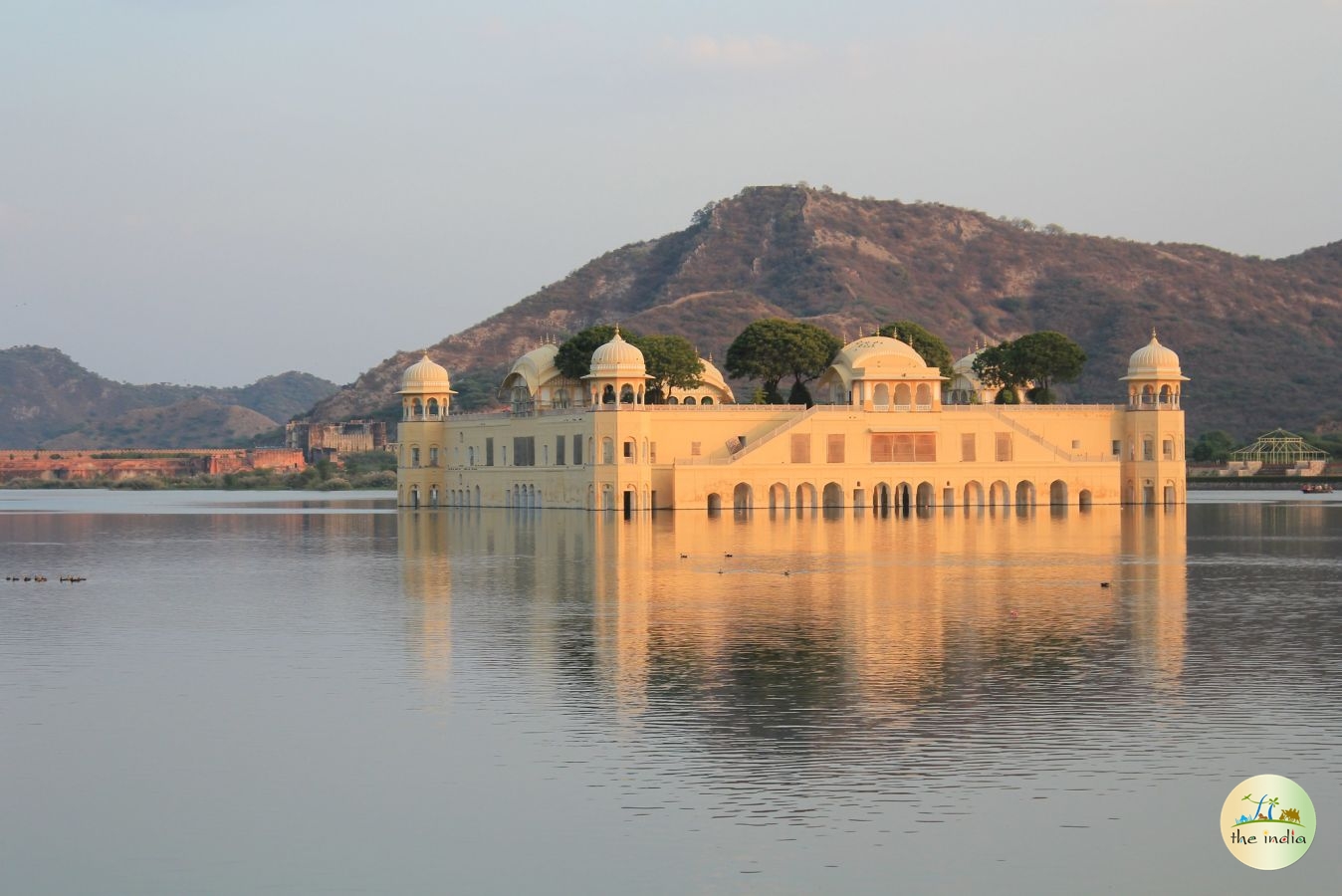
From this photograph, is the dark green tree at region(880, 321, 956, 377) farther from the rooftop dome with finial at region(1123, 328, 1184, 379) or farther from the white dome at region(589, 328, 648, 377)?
the white dome at region(589, 328, 648, 377)

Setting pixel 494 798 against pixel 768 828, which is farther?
pixel 494 798

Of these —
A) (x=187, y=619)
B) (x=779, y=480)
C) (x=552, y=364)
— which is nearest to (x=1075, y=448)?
(x=779, y=480)

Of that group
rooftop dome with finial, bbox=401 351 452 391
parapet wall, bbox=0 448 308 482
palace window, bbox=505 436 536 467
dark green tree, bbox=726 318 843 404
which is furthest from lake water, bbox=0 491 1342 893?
parapet wall, bbox=0 448 308 482

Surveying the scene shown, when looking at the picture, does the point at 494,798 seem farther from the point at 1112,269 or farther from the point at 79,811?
the point at 1112,269

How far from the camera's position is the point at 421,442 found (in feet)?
291

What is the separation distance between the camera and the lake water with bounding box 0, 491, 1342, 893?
14.1m

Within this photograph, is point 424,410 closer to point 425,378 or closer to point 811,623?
point 425,378

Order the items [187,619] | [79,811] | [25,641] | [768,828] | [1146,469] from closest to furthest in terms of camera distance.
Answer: [768,828], [79,811], [25,641], [187,619], [1146,469]

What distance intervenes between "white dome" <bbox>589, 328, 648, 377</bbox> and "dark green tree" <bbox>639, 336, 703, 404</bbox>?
710cm

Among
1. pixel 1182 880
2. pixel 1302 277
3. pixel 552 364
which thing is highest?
pixel 1302 277

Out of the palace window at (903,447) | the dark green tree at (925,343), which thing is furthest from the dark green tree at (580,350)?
the dark green tree at (925,343)

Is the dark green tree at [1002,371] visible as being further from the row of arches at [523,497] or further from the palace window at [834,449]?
the row of arches at [523,497]

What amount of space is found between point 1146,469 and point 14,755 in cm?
6804

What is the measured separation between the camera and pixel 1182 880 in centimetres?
1348
